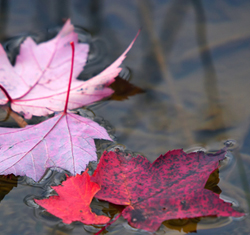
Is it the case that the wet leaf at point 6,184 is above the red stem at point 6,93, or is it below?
below

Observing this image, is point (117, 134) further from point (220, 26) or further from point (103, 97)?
point (220, 26)

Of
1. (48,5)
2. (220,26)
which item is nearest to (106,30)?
(48,5)

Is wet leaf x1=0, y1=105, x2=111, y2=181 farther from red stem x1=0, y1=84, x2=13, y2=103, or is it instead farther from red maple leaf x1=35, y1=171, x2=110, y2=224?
red stem x1=0, y1=84, x2=13, y2=103

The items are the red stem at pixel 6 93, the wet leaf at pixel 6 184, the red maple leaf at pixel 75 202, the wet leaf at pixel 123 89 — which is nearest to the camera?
the red maple leaf at pixel 75 202

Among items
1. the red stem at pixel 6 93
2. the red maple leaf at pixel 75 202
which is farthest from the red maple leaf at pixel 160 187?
the red stem at pixel 6 93

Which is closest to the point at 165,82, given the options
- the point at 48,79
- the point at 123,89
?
the point at 123,89

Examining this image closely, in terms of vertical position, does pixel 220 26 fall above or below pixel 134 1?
below

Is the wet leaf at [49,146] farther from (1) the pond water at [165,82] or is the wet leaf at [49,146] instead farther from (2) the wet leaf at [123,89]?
(2) the wet leaf at [123,89]
